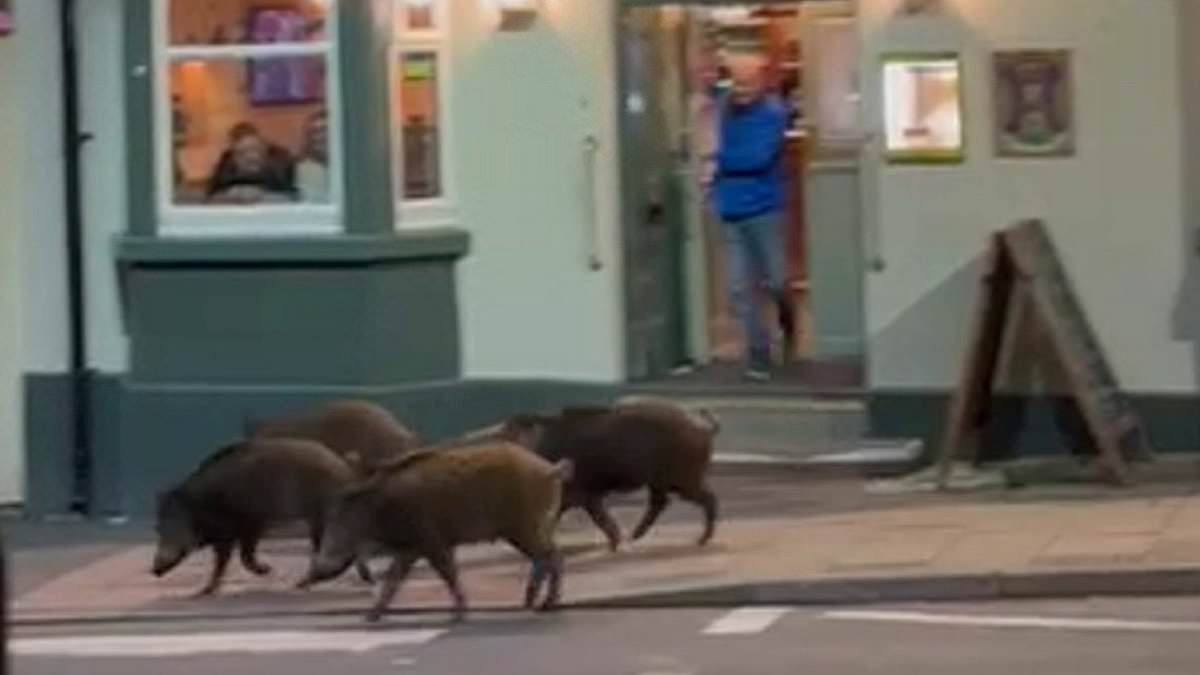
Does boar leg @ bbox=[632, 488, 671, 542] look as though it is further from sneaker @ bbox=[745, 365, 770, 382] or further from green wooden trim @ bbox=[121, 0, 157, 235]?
green wooden trim @ bbox=[121, 0, 157, 235]

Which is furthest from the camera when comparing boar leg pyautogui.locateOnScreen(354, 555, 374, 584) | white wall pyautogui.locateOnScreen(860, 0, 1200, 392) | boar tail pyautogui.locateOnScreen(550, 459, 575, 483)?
white wall pyautogui.locateOnScreen(860, 0, 1200, 392)

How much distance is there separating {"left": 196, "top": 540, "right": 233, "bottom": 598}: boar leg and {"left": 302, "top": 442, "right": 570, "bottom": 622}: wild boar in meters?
→ 1.33

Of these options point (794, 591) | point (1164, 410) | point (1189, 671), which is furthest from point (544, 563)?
point (1164, 410)

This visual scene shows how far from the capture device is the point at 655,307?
17.3 m

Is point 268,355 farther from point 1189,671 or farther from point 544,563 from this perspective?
point 1189,671

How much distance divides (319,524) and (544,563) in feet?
4.70

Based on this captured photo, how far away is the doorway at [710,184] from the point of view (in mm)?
16938

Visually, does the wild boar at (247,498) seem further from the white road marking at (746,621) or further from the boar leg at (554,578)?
the white road marking at (746,621)

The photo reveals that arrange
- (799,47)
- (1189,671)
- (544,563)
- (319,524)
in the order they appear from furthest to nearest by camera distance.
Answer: (799,47) → (319,524) → (544,563) → (1189,671)

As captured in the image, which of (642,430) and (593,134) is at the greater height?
(593,134)

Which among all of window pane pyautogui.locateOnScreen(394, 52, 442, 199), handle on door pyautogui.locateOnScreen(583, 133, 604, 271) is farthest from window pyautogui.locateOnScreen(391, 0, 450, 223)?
handle on door pyautogui.locateOnScreen(583, 133, 604, 271)

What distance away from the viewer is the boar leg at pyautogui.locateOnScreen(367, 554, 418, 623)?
41.3ft

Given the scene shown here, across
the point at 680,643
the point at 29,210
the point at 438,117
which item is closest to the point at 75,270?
the point at 29,210

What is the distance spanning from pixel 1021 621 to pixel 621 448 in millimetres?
2541
